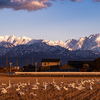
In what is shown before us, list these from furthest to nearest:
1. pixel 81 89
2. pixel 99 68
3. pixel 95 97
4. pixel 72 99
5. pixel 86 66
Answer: pixel 86 66
pixel 99 68
pixel 81 89
pixel 95 97
pixel 72 99

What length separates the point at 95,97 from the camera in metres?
24.2

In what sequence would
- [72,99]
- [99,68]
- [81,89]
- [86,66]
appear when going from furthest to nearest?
[86,66] < [99,68] < [81,89] < [72,99]

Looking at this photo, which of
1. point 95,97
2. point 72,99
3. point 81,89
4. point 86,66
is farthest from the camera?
point 86,66

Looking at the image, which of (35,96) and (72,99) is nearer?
(72,99)

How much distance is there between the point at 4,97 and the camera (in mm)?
24406

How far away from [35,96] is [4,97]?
9.44ft

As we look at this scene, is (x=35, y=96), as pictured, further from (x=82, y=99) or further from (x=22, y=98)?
(x=82, y=99)

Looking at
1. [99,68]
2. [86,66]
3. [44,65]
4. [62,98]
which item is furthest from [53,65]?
[62,98]

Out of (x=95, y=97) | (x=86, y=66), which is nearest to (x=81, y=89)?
(x=95, y=97)

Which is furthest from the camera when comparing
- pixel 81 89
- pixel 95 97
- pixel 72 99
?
pixel 81 89

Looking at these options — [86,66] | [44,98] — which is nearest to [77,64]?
[86,66]

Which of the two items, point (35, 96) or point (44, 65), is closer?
point (35, 96)

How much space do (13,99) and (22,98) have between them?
882 millimetres

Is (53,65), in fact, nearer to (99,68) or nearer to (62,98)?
(99,68)
